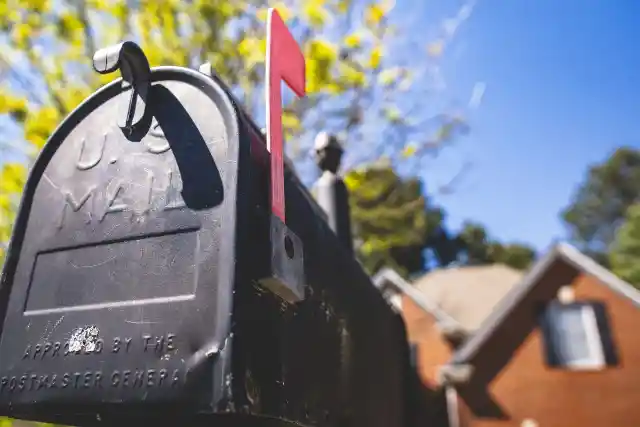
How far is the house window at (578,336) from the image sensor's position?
11.1 meters

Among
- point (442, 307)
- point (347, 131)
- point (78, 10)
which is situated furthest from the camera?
point (442, 307)

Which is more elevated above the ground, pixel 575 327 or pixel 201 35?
pixel 201 35

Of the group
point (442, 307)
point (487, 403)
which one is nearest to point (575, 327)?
point (487, 403)

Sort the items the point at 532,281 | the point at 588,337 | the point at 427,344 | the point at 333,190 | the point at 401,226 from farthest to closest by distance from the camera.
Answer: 1. the point at 401,226
2. the point at 427,344
3. the point at 532,281
4. the point at 588,337
5. the point at 333,190

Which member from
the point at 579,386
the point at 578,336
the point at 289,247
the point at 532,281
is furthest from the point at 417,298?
Result: the point at 289,247

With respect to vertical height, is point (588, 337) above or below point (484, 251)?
below

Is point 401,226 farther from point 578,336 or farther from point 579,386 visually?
point 579,386

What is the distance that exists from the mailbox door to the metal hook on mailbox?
4 cm

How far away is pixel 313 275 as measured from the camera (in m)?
1.71

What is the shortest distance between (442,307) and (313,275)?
16.4 m

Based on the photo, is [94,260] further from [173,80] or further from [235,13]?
[235,13]

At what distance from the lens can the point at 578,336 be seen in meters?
11.4

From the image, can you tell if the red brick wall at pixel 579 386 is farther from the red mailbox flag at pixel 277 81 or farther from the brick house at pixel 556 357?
the red mailbox flag at pixel 277 81

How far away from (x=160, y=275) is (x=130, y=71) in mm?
727
